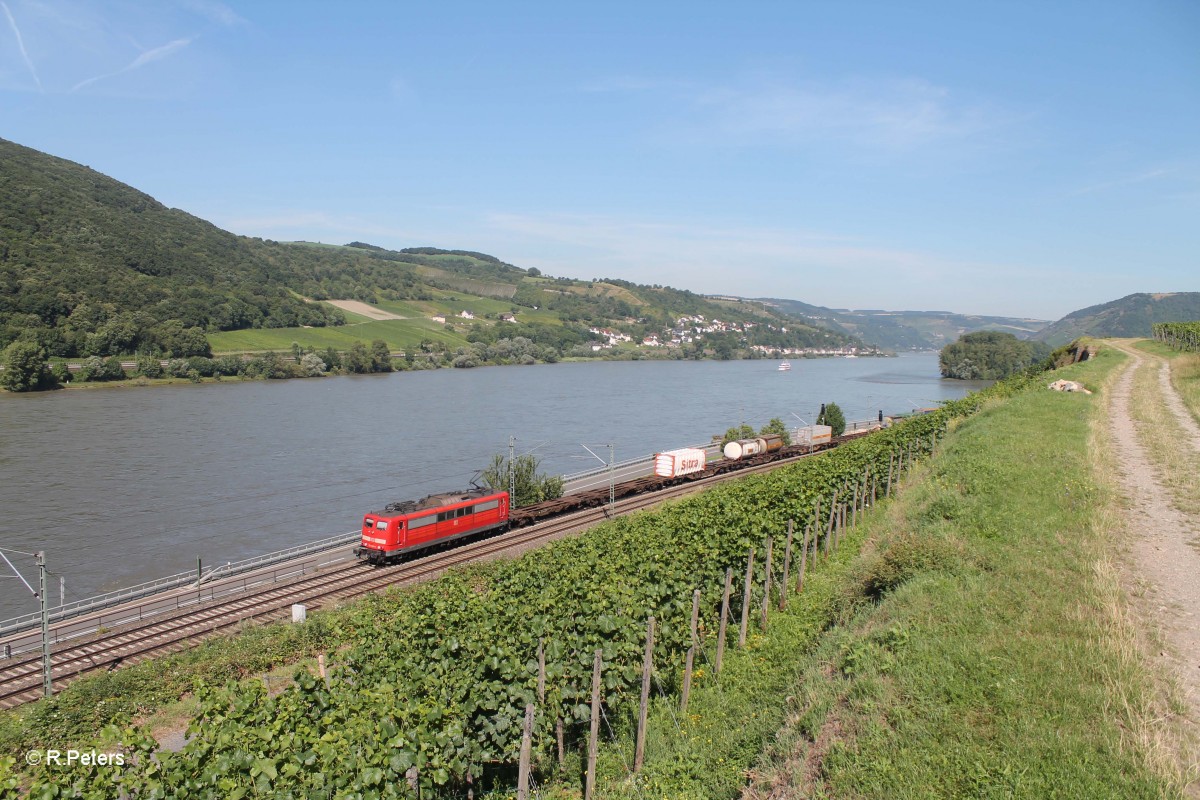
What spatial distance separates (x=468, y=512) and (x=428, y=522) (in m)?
2.28

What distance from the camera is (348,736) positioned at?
752 cm

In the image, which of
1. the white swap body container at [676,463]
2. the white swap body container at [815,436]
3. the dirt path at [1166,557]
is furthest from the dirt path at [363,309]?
the dirt path at [1166,557]

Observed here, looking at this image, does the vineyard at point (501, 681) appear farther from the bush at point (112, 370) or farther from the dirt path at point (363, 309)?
the dirt path at point (363, 309)

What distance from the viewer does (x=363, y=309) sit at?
178625 millimetres

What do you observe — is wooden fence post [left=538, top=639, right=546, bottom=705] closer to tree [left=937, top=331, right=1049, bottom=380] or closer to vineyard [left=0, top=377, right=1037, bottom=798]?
vineyard [left=0, top=377, right=1037, bottom=798]

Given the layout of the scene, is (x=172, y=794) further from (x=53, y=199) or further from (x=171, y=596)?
(x=53, y=199)

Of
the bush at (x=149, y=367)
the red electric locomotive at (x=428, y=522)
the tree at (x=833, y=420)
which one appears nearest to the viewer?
the red electric locomotive at (x=428, y=522)

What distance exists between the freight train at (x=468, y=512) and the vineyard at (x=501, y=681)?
1158 cm

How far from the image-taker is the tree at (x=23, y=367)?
8144 centimetres

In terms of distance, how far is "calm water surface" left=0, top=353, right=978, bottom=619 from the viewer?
39.3 metres

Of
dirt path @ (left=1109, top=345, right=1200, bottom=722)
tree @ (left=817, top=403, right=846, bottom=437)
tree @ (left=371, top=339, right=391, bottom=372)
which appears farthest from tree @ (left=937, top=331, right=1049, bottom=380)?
dirt path @ (left=1109, top=345, right=1200, bottom=722)

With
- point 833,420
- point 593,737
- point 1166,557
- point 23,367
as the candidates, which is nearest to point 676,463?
point 833,420

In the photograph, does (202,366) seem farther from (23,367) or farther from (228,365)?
(23,367)

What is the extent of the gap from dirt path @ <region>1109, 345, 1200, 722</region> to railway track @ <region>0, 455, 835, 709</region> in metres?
21.9
